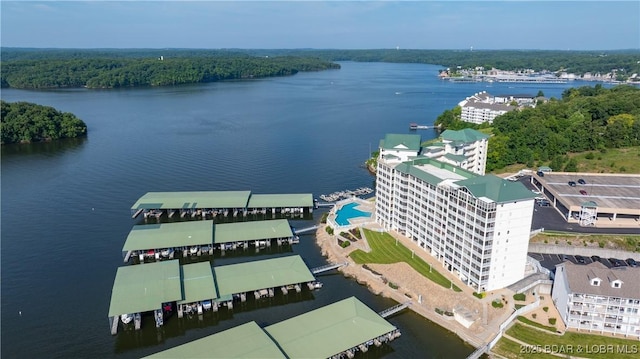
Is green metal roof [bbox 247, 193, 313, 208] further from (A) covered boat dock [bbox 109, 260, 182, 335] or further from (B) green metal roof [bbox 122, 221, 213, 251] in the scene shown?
(A) covered boat dock [bbox 109, 260, 182, 335]

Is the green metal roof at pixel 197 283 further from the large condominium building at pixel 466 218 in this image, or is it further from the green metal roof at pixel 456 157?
the green metal roof at pixel 456 157

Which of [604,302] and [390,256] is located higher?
[604,302]

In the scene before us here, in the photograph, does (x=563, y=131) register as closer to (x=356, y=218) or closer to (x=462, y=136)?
(x=462, y=136)

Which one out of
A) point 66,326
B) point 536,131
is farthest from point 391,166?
point 536,131

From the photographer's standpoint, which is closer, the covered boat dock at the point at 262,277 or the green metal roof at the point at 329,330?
the green metal roof at the point at 329,330

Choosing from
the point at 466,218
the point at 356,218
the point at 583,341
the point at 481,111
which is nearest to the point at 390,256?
the point at 466,218

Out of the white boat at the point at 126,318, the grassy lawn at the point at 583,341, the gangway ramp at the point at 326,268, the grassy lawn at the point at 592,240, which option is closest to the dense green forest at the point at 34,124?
the white boat at the point at 126,318

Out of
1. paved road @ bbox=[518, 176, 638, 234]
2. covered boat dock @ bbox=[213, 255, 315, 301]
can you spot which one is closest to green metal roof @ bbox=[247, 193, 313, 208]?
covered boat dock @ bbox=[213, 255, 315, 301]
